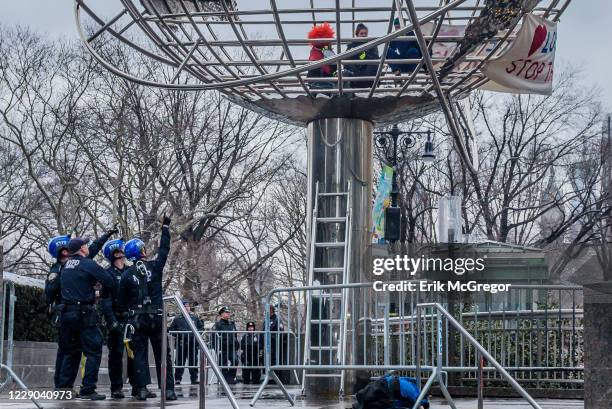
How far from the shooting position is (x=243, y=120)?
130 ft

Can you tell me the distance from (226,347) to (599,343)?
13.0 meters

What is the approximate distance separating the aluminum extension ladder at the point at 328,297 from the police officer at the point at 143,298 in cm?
176

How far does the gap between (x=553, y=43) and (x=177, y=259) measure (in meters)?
27.9

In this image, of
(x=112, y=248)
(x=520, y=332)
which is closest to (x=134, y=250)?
(x=112, y=248)

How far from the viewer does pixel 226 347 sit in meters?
20.4

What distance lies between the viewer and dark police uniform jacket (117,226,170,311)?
12898 millimetres

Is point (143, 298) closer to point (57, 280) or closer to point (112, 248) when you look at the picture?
point (112, 248)

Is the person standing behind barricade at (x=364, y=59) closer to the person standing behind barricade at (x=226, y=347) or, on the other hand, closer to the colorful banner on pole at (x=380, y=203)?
the colorful banner on pole at (x=380, y=203)

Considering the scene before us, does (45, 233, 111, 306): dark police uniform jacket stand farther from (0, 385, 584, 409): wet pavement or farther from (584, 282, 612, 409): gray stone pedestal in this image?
(584, 282, 612, 409): gray stone pedestal

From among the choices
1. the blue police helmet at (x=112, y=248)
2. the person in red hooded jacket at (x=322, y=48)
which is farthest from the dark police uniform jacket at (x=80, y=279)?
the person in red hooded jacket at (x=322, y=48)

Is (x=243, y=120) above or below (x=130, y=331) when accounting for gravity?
above

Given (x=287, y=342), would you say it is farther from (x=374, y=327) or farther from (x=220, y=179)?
(x=220, y=179)

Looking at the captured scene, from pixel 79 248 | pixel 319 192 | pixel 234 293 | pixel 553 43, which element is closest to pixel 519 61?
pixel 553 43

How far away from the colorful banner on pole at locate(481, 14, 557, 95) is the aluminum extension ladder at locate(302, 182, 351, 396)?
7.68 feet
